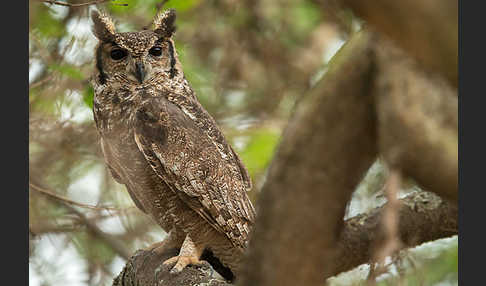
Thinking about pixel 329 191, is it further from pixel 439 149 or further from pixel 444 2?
pixel 444 2

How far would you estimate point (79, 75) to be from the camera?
10.4ft

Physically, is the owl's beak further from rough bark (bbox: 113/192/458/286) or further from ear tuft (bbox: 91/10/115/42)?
rough bark (bbox: 113/192/458/286)

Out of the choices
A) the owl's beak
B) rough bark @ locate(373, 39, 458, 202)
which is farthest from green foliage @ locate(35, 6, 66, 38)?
rough bark @ locate(373, 39, 458, 202)

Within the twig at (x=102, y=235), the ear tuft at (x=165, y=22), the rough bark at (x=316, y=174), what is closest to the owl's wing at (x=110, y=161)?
the twig at (x=102, y=235)

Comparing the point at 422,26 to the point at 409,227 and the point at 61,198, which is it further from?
the point at 61,198

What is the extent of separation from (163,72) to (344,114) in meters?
2.19

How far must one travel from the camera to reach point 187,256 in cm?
308

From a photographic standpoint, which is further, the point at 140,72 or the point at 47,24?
the point at 47,24

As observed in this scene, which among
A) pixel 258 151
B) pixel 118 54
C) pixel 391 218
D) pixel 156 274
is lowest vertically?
pixel 391 218

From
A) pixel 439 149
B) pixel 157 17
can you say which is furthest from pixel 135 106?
pixel 439 149

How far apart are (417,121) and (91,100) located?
2650mm

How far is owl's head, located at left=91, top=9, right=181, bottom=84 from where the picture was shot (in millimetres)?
3279

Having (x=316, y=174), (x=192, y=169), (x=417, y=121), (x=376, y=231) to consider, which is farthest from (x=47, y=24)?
(x=417, y=121)

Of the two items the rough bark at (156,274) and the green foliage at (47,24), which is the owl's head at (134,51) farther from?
the rough bark at (156,274)
